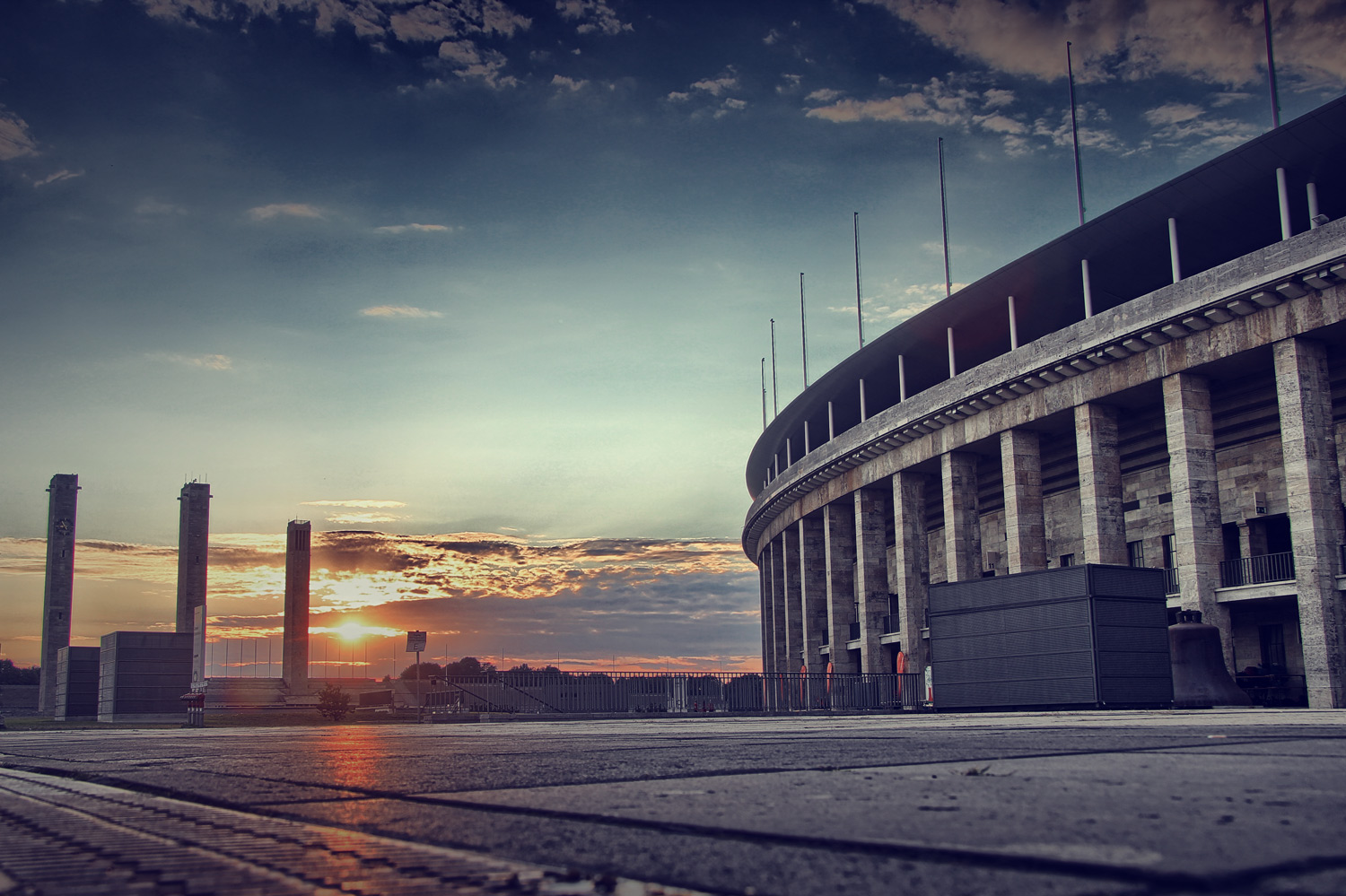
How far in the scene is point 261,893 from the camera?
205 cm

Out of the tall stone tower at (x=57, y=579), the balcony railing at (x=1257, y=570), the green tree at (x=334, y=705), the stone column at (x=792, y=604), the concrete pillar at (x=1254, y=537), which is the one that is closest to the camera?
the balcony railing at (x=1257, y=570)

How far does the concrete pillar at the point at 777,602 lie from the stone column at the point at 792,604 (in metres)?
1.21

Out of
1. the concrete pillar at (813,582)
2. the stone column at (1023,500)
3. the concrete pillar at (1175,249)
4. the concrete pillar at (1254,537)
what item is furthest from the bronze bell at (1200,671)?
the concrete pillar at (813,582)

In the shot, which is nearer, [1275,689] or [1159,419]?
[1275,689]

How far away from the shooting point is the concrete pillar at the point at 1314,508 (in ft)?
82.5

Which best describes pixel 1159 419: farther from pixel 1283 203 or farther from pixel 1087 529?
pixel 1283 203

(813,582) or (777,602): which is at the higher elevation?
(813,582)

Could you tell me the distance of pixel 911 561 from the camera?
42094 millimetres

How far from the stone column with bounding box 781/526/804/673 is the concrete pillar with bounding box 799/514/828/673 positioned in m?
0.60

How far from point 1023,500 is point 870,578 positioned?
11.4 m

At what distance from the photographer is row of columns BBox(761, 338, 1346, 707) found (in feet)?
85.0

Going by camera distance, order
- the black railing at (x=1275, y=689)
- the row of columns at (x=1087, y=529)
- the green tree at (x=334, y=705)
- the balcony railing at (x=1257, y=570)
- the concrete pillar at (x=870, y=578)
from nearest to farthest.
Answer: the row of columns at (x=1087, y=529)
the balcony railing at (x=1257, y=570)
the black railing at (x=1275, y=689)
the green tree at (x=334, y=705)
the concrete pillar at (x=870, y=578)

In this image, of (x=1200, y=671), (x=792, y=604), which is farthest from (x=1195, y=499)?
(x=792, y=604)

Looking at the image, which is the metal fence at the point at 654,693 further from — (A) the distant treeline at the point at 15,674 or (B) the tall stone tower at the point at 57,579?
(A) the distant treeline at the point at 15,674
